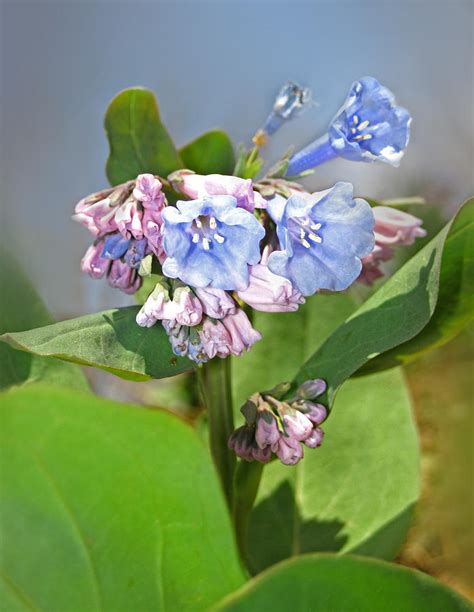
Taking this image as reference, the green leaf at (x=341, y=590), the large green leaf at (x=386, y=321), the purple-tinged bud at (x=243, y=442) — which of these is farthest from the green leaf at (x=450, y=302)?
the green leaf at (x=341, y=590)

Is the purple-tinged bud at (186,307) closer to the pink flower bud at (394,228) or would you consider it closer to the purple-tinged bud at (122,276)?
the purple-tinged bud at (122,276)

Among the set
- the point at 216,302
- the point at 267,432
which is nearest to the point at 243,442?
the point at 267,432

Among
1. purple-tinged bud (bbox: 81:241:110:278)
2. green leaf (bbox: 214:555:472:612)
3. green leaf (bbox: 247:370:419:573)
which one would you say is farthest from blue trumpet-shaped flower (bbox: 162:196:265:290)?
green leaf (bbox: 247:370:419:573)

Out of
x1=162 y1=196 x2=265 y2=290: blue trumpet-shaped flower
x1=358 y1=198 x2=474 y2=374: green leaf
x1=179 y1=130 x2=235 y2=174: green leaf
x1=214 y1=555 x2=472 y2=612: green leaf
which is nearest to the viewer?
x1=214 y1=555 x2=472 y2=612: green leaf

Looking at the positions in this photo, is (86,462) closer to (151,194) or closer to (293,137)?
(151,194)

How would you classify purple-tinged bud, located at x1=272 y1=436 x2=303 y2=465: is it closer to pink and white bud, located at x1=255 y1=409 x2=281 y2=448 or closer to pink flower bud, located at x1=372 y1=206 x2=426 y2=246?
pink and white bud, located at x1=255 y1=409 x2=281 y2=448

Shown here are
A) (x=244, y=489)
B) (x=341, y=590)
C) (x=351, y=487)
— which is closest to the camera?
(x=341, y=590)

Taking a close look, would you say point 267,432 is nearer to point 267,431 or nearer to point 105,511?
point 267,431
